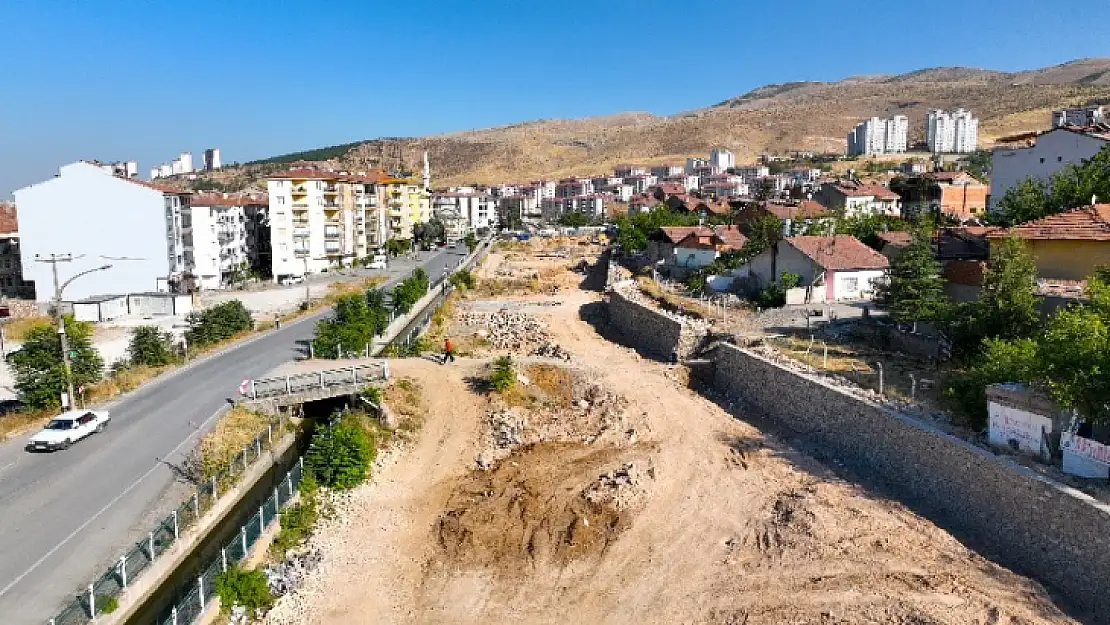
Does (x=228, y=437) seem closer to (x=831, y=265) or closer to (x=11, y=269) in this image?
(x=831, y=265)

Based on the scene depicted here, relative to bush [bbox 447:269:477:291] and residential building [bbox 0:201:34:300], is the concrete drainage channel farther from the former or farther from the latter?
residential building [bbox 0:201:34:300]

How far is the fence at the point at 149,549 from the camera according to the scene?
12297 mm

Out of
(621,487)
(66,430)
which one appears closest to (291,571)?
(621,487)

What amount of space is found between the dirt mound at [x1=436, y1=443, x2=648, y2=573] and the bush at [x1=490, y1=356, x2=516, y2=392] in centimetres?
397

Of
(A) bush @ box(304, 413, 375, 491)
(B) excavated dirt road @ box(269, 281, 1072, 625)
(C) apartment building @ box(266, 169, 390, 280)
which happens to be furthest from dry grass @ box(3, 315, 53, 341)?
(B) excavated dirt road @ box(269, 281, 1072, 625)

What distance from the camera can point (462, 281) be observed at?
58.4m

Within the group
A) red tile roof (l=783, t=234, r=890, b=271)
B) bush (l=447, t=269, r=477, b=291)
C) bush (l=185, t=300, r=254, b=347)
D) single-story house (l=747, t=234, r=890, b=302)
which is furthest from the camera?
bush (l=447, t=269, r=477, b=291)

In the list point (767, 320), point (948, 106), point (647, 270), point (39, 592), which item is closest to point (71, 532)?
point (39, 592)

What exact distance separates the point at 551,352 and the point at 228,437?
16306mm

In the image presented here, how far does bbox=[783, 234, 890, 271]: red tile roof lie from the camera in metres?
36.1

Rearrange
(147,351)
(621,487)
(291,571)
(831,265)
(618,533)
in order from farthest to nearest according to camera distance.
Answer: (831,265) → (147,351) → (621,487) → (618,533) → (291,571)

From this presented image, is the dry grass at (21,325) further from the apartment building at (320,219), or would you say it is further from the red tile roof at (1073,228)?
the red tile roof at (1073,228)

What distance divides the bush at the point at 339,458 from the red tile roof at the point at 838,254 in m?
24.0

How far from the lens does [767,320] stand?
108 ft
